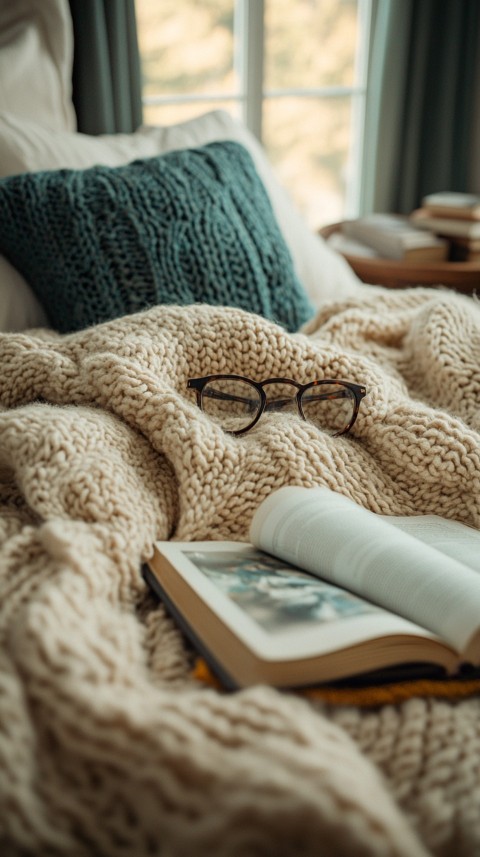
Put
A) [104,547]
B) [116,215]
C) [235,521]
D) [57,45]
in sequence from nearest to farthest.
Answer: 1. [104,547]
2. [235,521]
3. [116,215]
4. [57,45]

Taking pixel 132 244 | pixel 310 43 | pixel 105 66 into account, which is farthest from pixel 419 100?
pixel 132 244

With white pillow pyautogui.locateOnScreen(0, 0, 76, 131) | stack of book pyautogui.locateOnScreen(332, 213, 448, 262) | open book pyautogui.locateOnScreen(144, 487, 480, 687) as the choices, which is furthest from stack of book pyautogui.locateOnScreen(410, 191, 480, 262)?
open book pyautogui.locateOnScreen(144, 487, 480, 687)

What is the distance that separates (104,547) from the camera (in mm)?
533

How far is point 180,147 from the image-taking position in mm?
1199

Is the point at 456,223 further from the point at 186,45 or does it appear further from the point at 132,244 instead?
the point at 132,244

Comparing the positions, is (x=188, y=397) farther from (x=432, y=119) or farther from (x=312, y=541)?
(x=432, y=119)

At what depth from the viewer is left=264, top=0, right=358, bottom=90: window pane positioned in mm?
1956

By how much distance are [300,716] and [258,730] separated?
0.03 m

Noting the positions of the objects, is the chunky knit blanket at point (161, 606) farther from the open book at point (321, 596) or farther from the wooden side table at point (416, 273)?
the wooden side table at point (416, 273)

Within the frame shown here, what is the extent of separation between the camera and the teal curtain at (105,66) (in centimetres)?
134

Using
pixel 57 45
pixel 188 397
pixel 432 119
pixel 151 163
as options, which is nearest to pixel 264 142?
pixel 432 119

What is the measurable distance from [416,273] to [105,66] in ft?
2.58

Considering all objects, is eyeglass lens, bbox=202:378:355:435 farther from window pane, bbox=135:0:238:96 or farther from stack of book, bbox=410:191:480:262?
window pane, bbox=135:0:238:96

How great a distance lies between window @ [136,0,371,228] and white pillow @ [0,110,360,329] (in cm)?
68
